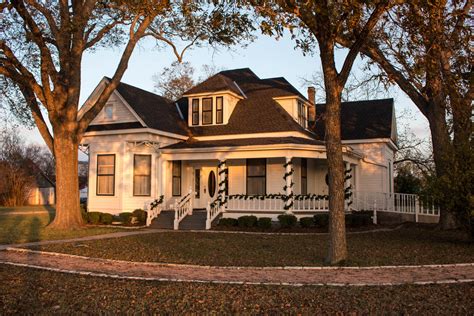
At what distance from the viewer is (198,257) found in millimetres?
11219

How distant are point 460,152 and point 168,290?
9457mm

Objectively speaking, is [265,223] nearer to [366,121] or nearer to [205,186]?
[205,186]

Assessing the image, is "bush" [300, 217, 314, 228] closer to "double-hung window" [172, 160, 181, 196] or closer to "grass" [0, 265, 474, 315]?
"double-hung window" [172, 160, 181, 196]

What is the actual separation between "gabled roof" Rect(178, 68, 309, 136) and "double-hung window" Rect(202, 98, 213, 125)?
0.35 meters

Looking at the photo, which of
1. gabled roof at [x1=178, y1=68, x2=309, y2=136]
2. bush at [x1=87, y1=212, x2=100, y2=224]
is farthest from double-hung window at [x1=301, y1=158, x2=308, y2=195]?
bush at [x1=87, y1=212, x2=100, y2=224]

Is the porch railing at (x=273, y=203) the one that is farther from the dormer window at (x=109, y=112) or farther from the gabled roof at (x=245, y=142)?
the dormer window at (x=109, y=112)

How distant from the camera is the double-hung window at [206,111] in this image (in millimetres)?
24500

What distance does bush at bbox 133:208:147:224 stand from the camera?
20.4 metres

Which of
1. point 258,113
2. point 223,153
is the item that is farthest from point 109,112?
point 258,113

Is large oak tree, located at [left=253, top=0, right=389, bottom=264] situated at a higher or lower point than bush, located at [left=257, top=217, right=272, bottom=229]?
higher

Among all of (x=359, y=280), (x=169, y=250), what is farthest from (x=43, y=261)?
(x=359, y=280)

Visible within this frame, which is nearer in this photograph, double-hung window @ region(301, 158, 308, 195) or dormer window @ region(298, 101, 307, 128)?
double-hung window @ region(301, 158, 308, 195)

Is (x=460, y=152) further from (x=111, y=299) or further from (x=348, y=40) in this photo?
(x=111, y=299)

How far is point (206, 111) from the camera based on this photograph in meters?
24.6
